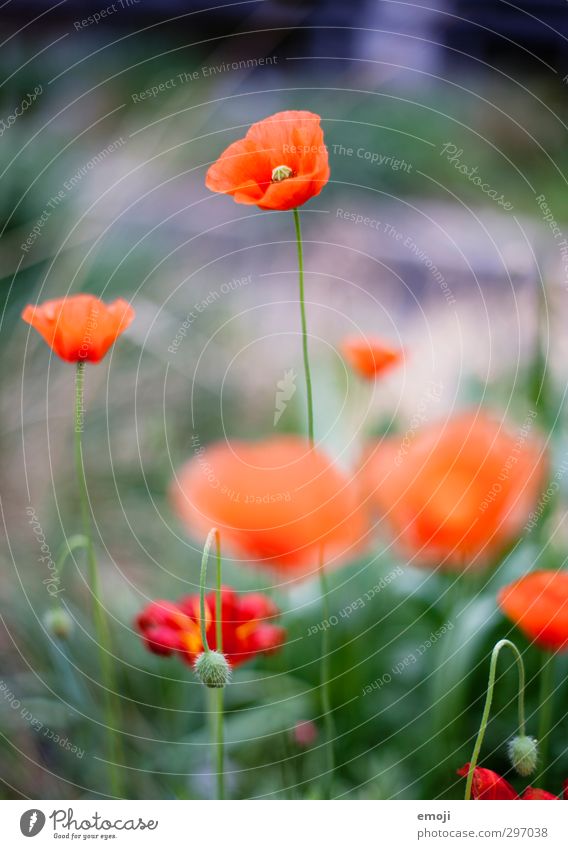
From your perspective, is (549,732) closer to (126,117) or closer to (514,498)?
(514,498)

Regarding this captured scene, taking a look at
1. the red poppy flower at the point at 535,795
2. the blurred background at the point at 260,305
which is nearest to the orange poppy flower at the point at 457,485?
the blurred background at the point at 260,305

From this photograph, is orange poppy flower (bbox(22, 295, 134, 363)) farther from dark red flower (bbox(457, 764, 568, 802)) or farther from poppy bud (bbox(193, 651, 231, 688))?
dark red flower (bbox(457, 764, 568, 802))

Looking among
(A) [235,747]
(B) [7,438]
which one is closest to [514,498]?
(A) [235,747]

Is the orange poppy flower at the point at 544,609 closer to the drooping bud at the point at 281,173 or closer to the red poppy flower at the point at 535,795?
the red poppy flower at the point at 535,795

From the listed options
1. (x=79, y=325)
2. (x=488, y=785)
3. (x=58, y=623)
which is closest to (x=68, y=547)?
(x=58, y=623)

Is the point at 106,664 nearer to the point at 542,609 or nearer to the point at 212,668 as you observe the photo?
the point at 212,668

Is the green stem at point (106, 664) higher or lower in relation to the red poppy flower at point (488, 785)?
higher
